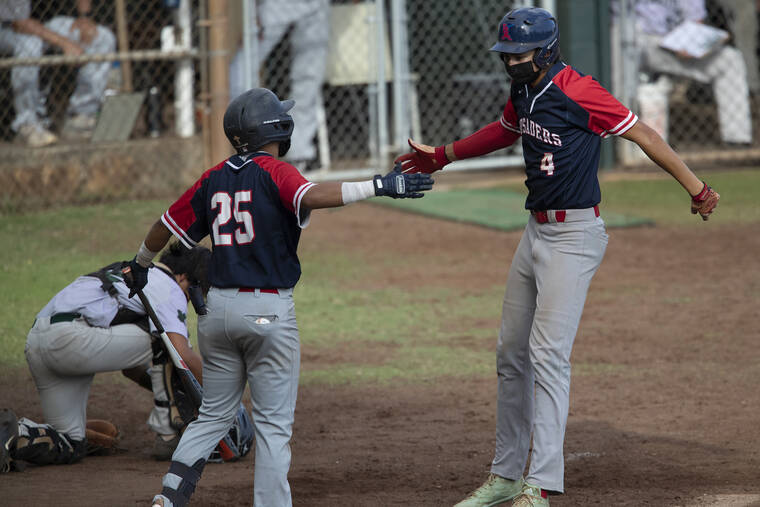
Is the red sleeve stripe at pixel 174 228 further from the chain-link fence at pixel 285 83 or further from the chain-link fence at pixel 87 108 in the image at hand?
the chain-link fence at pixel 87 108

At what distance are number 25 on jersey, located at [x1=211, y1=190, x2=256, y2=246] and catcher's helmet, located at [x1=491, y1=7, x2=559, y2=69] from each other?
1165mm

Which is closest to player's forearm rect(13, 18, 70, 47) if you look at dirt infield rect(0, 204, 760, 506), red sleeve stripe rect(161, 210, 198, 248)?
dirt infield rect(0, 204, 760, 506)

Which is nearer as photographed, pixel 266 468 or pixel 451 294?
pixel 266 468

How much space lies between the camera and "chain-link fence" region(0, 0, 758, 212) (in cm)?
1002

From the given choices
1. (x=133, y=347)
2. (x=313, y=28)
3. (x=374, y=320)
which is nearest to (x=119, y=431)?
(x=133, y=347)

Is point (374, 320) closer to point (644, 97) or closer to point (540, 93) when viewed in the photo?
point (540, 93)

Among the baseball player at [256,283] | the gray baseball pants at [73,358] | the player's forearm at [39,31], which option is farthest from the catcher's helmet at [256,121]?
the player's forearm at [39,31]

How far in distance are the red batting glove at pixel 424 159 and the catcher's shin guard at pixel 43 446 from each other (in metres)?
1.99

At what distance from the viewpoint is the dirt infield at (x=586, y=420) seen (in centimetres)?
435

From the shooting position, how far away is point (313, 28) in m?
10.9

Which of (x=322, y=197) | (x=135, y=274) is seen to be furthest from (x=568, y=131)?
(x=135, y=274)

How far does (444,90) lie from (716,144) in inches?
137

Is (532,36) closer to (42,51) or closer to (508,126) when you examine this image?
(508,126)

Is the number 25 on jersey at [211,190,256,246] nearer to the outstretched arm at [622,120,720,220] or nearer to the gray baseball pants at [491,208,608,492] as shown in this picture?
the gray baseball pants at [491,208,608,492]
